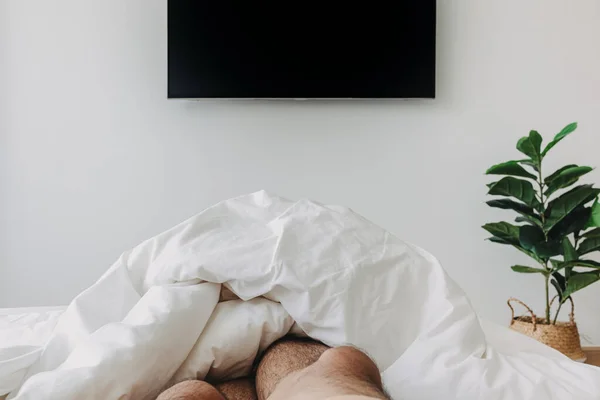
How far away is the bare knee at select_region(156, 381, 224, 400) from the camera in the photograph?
727 mm

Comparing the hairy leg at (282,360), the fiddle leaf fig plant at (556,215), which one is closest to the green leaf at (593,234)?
the fiddle leaf fig plant at (556,215)

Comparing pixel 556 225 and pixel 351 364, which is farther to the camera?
pixel 556 225

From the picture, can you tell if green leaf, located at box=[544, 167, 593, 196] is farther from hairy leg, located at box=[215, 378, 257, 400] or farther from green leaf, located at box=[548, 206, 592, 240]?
hairy leg, located at box=[215, 378, 257, 400]

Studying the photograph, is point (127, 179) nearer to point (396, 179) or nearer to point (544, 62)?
point (396, 179)

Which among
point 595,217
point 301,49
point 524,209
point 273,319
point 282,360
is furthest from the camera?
point 301,49

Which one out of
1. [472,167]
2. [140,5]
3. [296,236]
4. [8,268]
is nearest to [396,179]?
[472,167]

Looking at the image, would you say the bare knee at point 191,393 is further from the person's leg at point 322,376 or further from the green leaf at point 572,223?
the green leaf at point 572,223

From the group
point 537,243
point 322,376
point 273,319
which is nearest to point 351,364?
point 322,376

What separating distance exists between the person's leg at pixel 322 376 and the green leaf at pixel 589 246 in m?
2.09

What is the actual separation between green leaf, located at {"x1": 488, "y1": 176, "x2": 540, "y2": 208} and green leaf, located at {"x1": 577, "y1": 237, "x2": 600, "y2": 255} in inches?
9.9

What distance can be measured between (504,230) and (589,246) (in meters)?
0.34

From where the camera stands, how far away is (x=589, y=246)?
2.64 meters

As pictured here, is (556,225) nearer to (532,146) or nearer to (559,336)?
(532,146)

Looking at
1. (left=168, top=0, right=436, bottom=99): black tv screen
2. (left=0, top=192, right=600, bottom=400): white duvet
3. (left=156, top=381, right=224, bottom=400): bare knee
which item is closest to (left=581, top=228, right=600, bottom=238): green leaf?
(left=168, top=0, right=436, bottom=99): black tv screen
